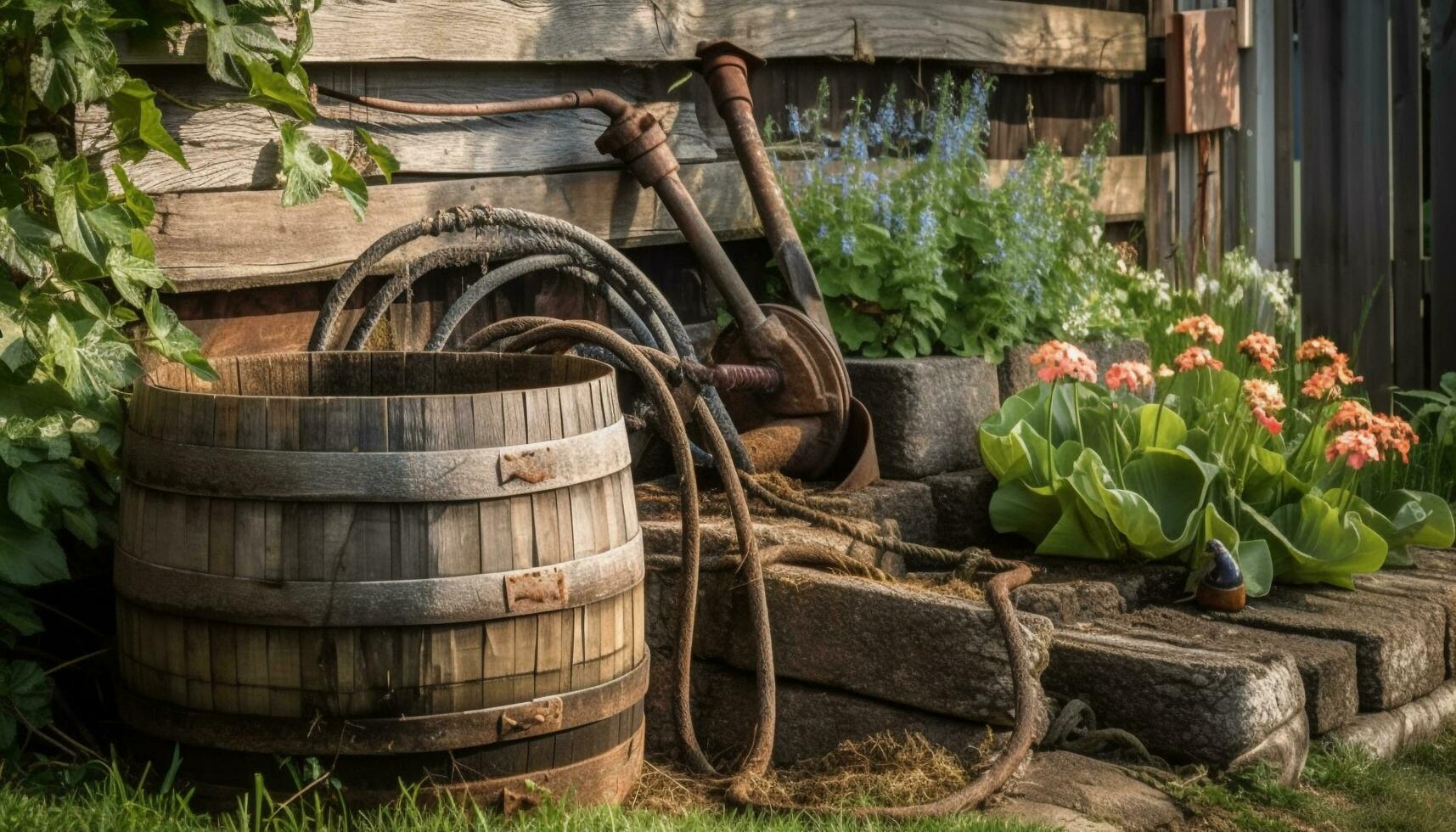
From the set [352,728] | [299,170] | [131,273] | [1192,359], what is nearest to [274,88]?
[299,170]

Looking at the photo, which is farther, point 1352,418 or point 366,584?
point 1352,418

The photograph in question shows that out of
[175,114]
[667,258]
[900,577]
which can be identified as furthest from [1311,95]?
[175,114]

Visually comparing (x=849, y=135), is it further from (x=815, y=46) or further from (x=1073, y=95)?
(x=1073, y=95)

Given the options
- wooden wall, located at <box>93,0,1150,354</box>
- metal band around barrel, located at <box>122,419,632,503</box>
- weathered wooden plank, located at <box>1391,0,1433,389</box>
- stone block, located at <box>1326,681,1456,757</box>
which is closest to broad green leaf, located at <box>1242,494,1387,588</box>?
stone block, located at <box>1326,681,1456,757</box>

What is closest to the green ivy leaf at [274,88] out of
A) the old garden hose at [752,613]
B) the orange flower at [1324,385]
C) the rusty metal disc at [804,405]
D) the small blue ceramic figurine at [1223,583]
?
the old garden hose at [752,613]

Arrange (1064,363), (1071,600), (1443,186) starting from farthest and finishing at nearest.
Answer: (1443,186) < (1064,363) < (1071,600)

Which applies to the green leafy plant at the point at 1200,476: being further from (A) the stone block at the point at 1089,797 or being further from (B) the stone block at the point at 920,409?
(A) the stone block at the point at 1089,797

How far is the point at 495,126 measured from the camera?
3914 mm

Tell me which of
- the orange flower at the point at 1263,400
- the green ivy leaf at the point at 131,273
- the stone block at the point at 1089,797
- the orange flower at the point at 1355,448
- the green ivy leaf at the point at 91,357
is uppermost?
the green ivy leaf at the point at 131,273

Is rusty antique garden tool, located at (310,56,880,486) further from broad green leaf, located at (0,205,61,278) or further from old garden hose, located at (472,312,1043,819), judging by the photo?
broad green leaf, located at (0,205,61,278)

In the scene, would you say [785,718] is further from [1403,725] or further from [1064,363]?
[1403,725]

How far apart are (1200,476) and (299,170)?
247cm

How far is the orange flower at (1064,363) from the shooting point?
13.3 ft

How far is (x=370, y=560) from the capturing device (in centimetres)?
241
